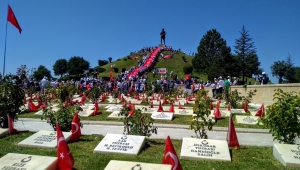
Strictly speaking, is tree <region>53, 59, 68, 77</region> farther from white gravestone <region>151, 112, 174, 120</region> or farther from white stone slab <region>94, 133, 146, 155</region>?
white stone slab <region>94, 133, 146, 155</region>

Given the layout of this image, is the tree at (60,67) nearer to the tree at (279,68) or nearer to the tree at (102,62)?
the tree at (102,62)

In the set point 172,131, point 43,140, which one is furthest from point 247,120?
point 43,140

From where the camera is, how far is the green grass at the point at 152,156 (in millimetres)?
5996

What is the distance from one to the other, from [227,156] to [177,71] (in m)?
55.8

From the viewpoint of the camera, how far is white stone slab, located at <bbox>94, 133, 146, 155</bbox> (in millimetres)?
6805

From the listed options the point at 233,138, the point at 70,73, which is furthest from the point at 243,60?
the point at 233,138

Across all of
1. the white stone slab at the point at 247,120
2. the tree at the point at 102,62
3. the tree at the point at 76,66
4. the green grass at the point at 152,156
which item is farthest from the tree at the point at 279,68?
the green grass at the point at 152,156

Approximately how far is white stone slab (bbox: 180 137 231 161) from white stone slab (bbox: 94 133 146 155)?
3.74 ft

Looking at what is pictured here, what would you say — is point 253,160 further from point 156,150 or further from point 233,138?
point 156,150

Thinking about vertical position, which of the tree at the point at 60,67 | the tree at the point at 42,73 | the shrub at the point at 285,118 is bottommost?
the shrub at the point at 285,118

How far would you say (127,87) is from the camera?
31547mm

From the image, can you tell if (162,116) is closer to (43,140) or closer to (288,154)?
(43,140)

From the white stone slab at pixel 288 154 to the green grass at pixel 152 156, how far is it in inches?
5.0

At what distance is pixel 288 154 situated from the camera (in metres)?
6.21
